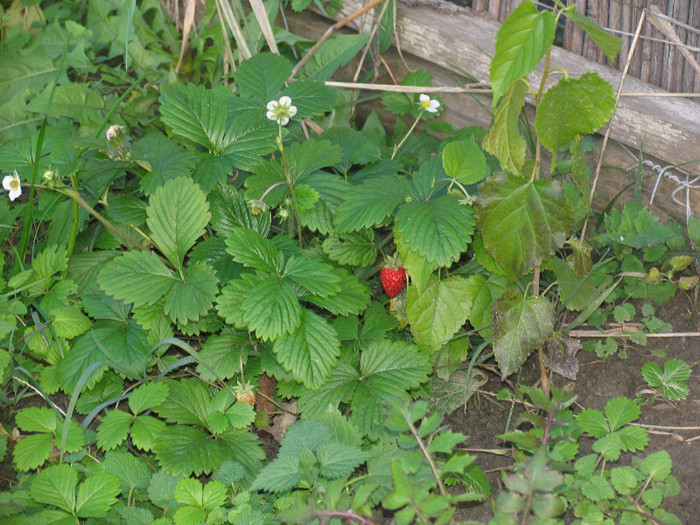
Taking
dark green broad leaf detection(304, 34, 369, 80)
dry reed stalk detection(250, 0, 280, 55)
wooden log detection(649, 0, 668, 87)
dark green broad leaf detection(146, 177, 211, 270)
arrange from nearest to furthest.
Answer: dark green broad leaf detection(146, 177, 211, 270), wooden log detection(649, 0, 668, 87), dry reed stalk detection(250, 0, 280, 55), dark green broad leaf detection(304, 34, 369, 80)

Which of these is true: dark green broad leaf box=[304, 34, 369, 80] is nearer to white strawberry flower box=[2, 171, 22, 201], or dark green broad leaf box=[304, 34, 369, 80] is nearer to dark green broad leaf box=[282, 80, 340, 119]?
dark green broad leaf box=[282, 80, 340, 119]

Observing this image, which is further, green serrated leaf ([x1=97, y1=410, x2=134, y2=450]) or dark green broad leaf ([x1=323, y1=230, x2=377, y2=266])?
dark green broad leaf ([x1=323, y1=230, x2=377, y2=266])

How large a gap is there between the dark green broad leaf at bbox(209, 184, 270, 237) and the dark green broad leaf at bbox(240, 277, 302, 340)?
0.91 feet

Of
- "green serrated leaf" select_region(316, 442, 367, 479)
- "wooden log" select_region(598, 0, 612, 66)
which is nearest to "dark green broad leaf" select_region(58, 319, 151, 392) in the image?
"green serrated leaf" select_region(316, 442, 367, 479)

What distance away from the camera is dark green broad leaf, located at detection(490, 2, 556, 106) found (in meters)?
1.46

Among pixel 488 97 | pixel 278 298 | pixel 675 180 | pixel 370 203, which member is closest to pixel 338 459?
pixel 278 298

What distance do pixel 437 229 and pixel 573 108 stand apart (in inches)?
15.7

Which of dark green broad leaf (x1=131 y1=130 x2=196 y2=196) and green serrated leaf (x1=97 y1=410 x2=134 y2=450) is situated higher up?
dark green broad leaf (x1=131 y1=130 x2=196 y2=196)

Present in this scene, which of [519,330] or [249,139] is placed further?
[249,139]

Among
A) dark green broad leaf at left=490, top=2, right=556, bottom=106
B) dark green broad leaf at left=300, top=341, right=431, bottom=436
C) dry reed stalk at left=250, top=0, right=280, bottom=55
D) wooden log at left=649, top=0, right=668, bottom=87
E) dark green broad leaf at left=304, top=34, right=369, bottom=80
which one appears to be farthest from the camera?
dark green broad leaf at left=304, top=34, right=369, bottom=80

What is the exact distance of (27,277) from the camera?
1.92 meters

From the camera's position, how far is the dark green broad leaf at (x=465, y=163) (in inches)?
69.1

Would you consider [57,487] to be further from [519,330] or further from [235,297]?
[519,330]

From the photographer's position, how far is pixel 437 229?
5.46ft
